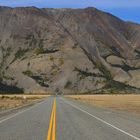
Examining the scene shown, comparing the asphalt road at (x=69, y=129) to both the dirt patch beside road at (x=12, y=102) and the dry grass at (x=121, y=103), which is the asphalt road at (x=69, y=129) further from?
the dirt patch beside road at (x=12, y=102)

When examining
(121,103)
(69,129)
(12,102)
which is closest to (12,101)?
(12,102)

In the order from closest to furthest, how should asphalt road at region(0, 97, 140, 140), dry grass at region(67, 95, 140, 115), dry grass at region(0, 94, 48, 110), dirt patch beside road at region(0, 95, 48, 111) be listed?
asphalt road at region(0, 97, 140, 140) < dry grass at region(67, 95, 140, 115) < dirt patch beside road at region(0, 95, 48, 111) < dry grass at region(0, 94, 48, 110)

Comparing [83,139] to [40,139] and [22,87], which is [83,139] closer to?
[40,139]

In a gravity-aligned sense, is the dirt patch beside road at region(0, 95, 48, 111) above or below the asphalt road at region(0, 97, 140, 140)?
above

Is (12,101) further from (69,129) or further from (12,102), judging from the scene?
(69,129)

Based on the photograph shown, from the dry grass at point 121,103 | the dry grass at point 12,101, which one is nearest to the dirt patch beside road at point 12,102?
the dry grass at point 12,101

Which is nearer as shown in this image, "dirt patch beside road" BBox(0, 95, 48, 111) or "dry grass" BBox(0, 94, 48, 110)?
"dirt patch beside road" BBox(0, 95, 48, 111)

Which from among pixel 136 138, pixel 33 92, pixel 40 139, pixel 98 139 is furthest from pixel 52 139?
pixel 33 92

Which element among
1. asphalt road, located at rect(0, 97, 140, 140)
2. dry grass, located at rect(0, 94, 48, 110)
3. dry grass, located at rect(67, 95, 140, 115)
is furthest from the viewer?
dry grass, located at rect(0, 94, 48, 110)

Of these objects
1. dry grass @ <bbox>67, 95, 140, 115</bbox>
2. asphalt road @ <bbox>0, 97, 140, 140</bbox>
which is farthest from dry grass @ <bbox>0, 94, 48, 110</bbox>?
asphalt road @ <bbox>0, 97, 140, 140</bbox>

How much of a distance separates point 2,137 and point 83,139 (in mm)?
3195

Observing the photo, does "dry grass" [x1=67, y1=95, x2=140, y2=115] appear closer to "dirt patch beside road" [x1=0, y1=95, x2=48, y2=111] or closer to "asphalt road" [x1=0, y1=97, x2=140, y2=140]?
"dirt patch beside road" [x1=0, y1=95, x2=48, y2=111]

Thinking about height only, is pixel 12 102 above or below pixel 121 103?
below

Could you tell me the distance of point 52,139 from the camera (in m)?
14.6
